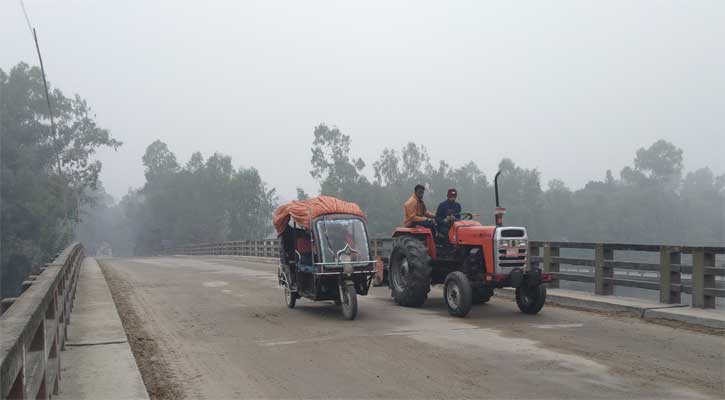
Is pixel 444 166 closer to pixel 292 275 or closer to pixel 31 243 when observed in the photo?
pixel 31 243

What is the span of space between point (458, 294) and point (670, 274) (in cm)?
382

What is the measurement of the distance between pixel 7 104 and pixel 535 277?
50126 millimetres

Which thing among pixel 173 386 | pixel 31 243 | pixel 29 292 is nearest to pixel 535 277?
pixel 173 386

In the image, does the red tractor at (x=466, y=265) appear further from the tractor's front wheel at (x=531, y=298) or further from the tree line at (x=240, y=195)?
the tree line at (x=240, y=195)

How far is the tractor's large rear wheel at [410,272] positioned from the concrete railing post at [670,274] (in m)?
4.05

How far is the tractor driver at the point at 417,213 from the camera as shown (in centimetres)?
1222

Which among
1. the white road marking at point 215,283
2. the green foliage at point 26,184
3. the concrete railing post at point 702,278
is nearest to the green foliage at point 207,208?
the green foliage at point 26,184

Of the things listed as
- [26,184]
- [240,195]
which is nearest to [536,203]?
[240,195]

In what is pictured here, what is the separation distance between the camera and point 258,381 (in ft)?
21.6

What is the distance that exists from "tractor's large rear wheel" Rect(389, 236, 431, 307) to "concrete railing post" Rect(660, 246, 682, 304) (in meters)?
4.05

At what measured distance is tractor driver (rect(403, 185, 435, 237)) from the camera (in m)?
12.2

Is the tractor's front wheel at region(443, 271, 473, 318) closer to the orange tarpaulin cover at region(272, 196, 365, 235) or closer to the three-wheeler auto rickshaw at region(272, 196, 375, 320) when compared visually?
the three-wheeler auto rickshaw at region(272, 196, 375, 320)

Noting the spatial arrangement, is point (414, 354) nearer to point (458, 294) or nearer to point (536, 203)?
point (458, 294)

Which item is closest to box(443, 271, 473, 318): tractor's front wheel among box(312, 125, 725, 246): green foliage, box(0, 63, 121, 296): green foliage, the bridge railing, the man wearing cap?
the man wearing cap
